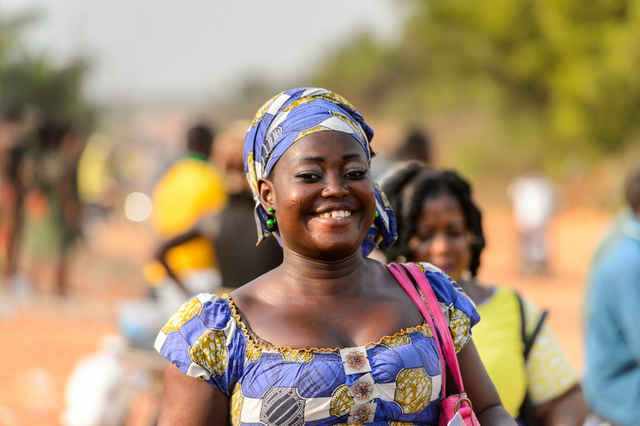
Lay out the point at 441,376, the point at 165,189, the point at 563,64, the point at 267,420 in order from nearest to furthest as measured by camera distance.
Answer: the point at 267,420 → the point at 441,376 → the point at 165,189 → the point at 563,64

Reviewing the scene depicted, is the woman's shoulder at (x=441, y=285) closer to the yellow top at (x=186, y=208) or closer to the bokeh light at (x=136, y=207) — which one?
the yellow top at (x=186, y=208)

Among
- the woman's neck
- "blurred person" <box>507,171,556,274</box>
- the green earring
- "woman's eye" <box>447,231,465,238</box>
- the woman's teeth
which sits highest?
"blurred person" <box>507,171,556,274</box>

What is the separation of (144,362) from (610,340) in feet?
8.57

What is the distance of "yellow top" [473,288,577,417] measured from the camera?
2.81 metres

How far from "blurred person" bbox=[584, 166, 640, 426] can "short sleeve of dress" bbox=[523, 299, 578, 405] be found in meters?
1.23

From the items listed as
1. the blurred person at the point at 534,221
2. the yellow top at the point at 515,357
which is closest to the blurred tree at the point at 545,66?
the blurred person at the point at 534,221

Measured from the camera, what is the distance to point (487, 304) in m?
2.96

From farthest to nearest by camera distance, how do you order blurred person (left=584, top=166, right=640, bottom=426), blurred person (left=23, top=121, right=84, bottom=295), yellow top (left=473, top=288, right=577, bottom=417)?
1. blurred person (left=23, top=121, right=84, bottom=295)
2. blurred person (left=584, top=166, right=640, bottom=426)
3. yellow top (left=473, top=288, right=577, bottom=417)

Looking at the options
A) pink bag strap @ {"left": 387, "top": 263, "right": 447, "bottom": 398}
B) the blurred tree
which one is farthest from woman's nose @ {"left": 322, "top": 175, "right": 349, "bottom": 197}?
the blurred tree

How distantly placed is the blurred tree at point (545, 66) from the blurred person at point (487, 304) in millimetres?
21504

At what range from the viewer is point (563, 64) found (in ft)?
88.3

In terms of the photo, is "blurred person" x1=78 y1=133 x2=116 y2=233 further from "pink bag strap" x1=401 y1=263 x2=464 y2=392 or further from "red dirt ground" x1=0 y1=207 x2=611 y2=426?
"pink bag strap" x1=401 y1=263 x2=464 y2=392

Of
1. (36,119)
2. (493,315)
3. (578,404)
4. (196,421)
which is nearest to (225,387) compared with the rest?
(196,421)

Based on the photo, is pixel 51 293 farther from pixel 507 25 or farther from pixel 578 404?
pixel 507 25
